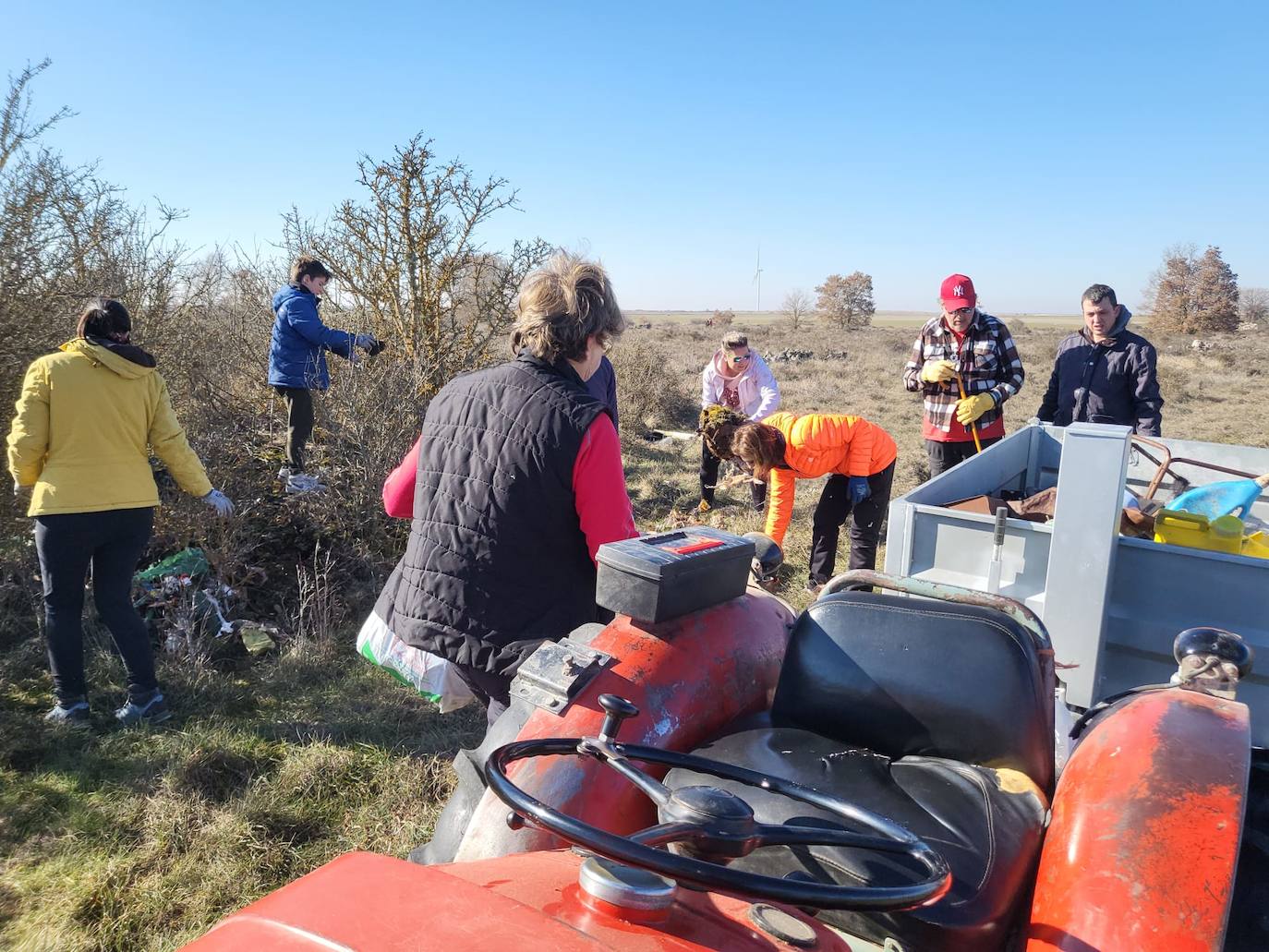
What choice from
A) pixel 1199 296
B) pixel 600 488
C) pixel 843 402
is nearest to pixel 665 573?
pixel 600 488

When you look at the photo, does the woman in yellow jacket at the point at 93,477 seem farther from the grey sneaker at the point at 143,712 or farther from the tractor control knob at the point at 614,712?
the tractor control knob at the point at 614,712

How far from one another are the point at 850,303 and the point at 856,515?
4409 centimetres

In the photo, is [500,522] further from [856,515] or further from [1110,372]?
[1110,372]

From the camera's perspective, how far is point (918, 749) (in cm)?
179

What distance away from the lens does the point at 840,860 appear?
1.42m

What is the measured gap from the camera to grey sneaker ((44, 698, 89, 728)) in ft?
12.0

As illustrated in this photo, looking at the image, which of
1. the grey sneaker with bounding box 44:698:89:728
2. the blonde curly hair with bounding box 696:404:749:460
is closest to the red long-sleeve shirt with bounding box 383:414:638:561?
the blonde curly hair with bounding box 696:404:749:460

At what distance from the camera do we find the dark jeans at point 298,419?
5859 millimetres

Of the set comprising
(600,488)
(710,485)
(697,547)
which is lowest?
(710,485)

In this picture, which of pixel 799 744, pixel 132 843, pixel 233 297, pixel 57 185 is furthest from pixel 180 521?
pixel 799 744

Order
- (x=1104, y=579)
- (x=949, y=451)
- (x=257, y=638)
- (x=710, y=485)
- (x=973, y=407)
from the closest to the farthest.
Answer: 1. (x=1104, y=579)
2. (x=257, y=638)
3. (x=973, y=407)
4. (x=949, y=451)
5. (x=710, y=485)

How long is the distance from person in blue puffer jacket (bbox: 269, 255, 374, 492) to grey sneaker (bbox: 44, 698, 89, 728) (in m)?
2.22

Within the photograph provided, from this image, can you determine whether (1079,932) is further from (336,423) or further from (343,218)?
(343,218)

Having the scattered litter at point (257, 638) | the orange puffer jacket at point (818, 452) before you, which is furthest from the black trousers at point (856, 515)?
the scattered litter at point (257, 638)
